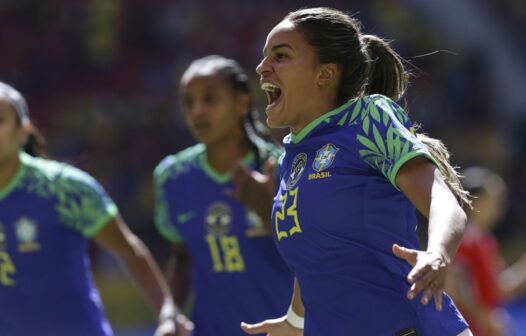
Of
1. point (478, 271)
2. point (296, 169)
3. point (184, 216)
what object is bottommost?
point (478, 271)

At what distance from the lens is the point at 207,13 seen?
57.0 feet

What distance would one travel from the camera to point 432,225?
113 inches

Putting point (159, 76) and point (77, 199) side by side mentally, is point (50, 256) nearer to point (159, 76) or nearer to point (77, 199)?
point (77, 199)

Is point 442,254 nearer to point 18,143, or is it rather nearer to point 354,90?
point 354,90

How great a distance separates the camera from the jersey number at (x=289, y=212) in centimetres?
336

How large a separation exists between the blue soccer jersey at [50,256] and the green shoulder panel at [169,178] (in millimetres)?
554

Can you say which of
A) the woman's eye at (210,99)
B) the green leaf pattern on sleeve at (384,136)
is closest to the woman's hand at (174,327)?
the woman's eye at (210,99)

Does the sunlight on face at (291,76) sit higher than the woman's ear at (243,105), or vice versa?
the sunlight on face at (291,76)

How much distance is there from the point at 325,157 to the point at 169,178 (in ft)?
7.66

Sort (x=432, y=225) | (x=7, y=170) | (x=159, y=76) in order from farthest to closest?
1. (x=159, y=76)
2. (x=7, y=170)
3. (x=432, y=225)

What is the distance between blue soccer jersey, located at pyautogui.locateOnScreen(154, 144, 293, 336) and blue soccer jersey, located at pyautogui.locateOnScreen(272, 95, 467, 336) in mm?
1771

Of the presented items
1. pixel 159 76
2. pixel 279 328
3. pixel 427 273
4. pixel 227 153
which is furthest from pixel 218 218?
pixel 159 76

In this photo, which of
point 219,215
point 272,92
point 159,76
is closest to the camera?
point 272,92

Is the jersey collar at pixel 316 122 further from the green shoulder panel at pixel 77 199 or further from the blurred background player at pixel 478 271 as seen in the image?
the blurred background player at pixel 478 271
